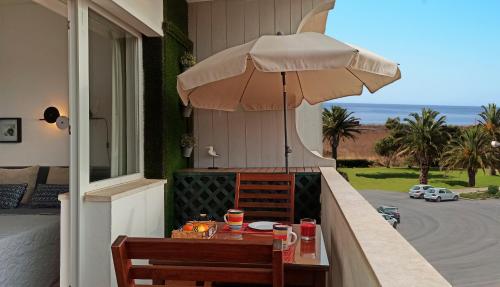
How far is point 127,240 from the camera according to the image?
3.89 feet

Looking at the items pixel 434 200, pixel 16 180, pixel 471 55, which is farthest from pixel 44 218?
pixel 471 55

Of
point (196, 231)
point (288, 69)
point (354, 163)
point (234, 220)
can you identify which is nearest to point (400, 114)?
point (354, 163)

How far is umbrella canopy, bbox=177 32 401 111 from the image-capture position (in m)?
2.56

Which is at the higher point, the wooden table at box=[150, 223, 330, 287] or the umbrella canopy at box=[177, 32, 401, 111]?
the umbrella canopy at box=[177, 32, 401, 111]

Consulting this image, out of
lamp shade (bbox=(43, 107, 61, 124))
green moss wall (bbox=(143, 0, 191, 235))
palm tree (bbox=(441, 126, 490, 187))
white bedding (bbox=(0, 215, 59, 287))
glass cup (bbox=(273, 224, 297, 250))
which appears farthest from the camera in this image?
palm tree (bbox=(441, 126, 490, 187))

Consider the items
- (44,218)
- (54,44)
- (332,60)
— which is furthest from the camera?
(54,44)

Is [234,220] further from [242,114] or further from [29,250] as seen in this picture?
[242,114]

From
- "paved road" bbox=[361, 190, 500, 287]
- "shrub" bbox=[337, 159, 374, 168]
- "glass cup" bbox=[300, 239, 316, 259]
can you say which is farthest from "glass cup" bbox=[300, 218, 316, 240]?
"shrub" bbox=[337, 159, 374, 168]

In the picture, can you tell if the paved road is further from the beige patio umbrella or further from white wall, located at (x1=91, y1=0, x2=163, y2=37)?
white wall, located at (x1=91, y1=0, x2=163, y2=37)

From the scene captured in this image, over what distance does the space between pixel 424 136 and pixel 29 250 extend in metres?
31.2

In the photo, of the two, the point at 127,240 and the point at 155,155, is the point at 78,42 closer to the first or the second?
the point at 155,155

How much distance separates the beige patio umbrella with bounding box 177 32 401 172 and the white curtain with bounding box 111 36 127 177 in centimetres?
55

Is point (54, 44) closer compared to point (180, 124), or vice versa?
point (180, 124)

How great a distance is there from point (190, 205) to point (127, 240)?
117 inches
